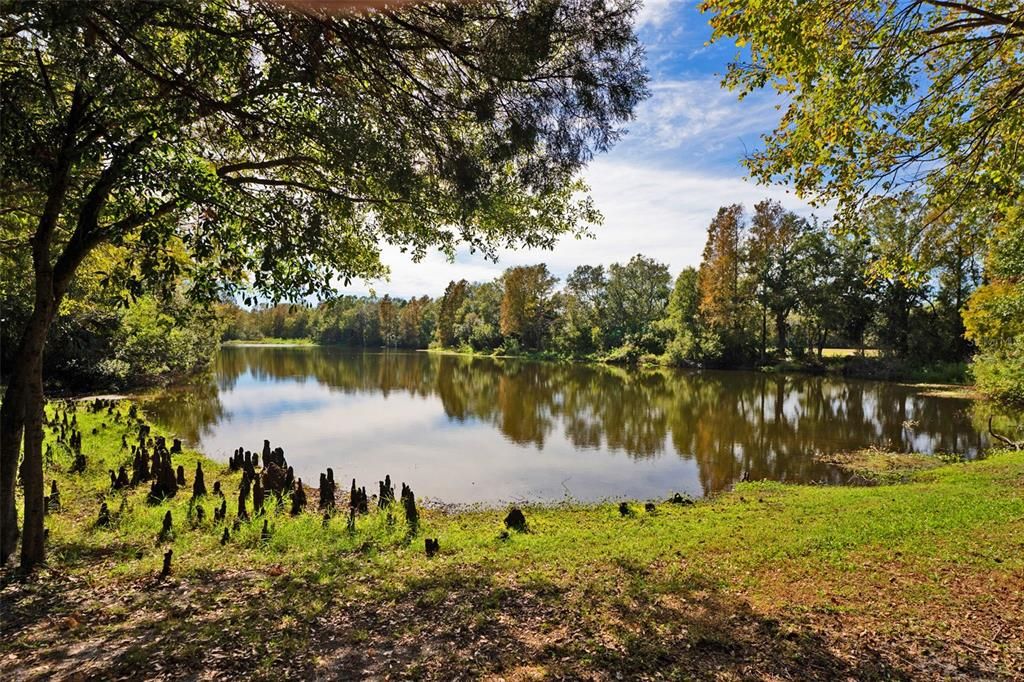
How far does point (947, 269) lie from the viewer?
Answer: 1510 inches

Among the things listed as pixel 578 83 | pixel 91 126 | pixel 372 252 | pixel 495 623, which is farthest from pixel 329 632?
pixel 372 252

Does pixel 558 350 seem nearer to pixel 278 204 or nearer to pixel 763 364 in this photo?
pixel 763 364

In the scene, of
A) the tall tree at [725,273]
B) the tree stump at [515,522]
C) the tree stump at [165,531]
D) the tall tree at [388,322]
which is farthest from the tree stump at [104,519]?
the tall tree at [388,322]

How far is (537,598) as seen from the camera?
5527 millimetres

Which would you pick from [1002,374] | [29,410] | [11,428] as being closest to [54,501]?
[11,428]

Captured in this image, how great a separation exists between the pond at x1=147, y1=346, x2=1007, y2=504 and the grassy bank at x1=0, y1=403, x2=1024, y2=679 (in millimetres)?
4775

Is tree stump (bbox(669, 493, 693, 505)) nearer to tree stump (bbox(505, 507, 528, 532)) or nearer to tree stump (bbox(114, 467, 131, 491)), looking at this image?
tree stump (bbox(505, 507, 528, 532))

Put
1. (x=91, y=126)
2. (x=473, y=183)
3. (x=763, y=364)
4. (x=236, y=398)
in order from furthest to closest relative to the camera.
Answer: (x=763, y=364)
(x=236, y=398)
(x=473, y=183)
(x=91, y=126)

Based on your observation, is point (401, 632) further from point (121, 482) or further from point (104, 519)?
point (121, 482)

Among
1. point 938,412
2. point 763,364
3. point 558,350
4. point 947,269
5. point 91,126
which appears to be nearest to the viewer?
point 91,126

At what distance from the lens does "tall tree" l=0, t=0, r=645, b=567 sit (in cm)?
434

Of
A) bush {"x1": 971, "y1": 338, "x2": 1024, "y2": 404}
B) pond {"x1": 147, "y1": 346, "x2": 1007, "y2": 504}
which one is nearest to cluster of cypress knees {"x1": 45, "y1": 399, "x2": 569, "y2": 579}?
pond {"x1": 147, "y1": 346, "x2": 1007, "y2": 504}

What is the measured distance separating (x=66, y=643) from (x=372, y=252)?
666 centimetres

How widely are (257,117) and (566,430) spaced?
55.2 feet
